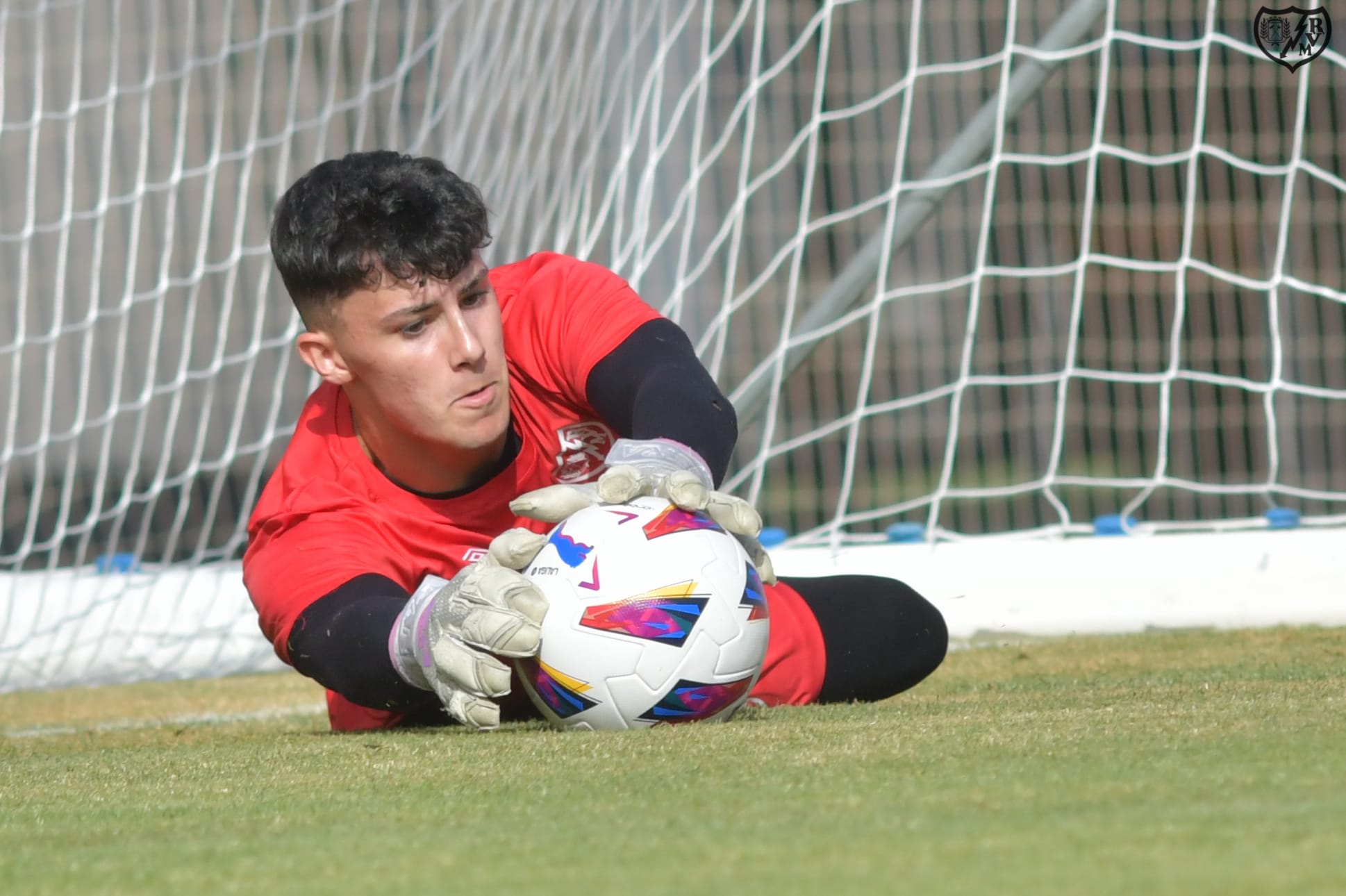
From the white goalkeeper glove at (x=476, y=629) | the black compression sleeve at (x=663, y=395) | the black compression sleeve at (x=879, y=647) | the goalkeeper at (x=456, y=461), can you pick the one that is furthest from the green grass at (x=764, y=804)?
the black compression sleeve at (x=663, y=395)

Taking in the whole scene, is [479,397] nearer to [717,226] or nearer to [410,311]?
[410,311]

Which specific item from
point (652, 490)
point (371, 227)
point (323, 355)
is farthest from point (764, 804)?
point (323, 355)

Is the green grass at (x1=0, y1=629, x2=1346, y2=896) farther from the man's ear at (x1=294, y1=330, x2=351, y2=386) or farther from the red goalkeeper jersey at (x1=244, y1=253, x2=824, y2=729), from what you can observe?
the man's ear at (x1=294, y1=330, x2=351, y2=386)

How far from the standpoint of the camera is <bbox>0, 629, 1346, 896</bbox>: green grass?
1406 millimetres

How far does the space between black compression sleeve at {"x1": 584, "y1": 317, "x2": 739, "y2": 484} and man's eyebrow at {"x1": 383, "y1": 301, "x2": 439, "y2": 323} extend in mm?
325

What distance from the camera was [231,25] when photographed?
593cm

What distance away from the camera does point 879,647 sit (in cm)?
321

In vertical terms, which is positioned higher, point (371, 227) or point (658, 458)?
point (371, 227)

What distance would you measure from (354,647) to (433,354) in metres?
0.52

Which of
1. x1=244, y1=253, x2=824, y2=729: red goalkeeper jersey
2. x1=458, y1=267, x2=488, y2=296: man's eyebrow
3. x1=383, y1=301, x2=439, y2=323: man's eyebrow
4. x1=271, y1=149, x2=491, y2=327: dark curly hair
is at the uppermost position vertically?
x1=271, y1=149, x2=491, y2=327: dark curly hair

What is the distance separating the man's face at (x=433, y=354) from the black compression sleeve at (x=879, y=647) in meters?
0.79

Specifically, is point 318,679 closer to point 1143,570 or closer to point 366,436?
point 366,436

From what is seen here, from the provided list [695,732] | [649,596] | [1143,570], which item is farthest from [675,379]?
[1143,570]

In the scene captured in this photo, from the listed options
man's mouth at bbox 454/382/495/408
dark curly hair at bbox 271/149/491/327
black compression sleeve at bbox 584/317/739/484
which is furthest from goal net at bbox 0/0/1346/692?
dark curly hair at bbox 271/149/491/327
